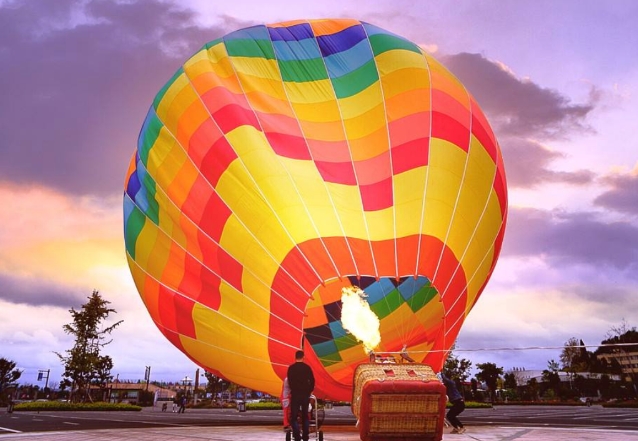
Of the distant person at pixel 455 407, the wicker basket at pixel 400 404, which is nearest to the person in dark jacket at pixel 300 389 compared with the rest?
the wicker basket at pixel 400 404

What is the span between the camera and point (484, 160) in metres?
9.21

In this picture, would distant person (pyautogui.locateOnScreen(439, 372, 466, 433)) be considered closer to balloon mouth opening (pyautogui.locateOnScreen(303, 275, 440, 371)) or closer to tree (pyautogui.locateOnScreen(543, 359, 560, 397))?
balloon mouth opening (pyautogui.locateOnScreen(303, 275, 440, 371))

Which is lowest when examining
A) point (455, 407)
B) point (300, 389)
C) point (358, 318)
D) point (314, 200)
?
point (455, 407)

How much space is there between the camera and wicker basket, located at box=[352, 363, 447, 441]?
5745mm

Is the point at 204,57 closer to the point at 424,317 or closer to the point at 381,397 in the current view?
the point at 424,317

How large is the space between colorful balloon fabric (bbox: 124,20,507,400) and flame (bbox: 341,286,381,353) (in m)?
0.13

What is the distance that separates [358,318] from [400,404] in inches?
78.5

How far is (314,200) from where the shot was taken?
316 inches

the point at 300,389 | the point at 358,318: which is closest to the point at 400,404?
the point at 300,389

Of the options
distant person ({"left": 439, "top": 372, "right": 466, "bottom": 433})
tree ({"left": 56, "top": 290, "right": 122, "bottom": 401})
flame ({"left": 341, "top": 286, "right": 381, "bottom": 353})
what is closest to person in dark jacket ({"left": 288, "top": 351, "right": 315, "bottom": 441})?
flame ({"left": 341, "top": 286, "right": 381, "bottom": 353})

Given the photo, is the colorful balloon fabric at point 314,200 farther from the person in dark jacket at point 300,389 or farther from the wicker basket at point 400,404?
the wicker basket at point 400,404

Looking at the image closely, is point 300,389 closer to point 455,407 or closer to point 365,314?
point 365,314

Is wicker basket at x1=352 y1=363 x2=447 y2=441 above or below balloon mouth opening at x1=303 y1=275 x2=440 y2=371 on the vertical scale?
below

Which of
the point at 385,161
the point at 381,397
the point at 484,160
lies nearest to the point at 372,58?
the point at 385,161
